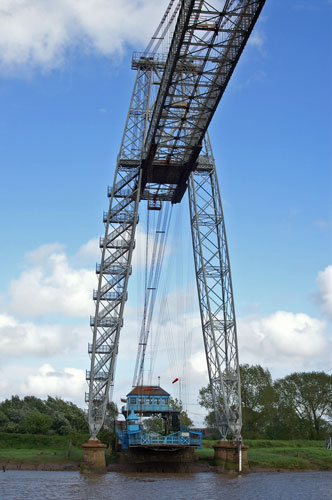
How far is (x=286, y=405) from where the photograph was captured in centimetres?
5353

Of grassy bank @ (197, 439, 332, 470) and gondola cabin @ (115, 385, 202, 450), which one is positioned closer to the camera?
gondola cabin @ (115, 385, 202, 450)

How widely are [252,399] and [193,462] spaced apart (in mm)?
24212

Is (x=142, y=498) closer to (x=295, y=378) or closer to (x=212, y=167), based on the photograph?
(x=212, y=167)

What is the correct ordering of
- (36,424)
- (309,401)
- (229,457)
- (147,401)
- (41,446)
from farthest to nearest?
(309,401) → (36,424) → (147,401) → (41,446) → (229,457)

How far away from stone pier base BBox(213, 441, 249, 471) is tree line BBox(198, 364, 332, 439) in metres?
23.3

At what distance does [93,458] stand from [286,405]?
3069cm

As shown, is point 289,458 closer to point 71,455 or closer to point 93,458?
point 93,458

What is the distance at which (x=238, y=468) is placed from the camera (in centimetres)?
2834

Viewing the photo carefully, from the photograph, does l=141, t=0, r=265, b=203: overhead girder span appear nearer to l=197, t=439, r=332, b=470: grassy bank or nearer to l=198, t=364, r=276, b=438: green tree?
l=197, t=439, r=332, b=470: grassy bank

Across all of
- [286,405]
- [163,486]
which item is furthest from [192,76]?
[286,405]

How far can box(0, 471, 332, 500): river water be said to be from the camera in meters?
19.3

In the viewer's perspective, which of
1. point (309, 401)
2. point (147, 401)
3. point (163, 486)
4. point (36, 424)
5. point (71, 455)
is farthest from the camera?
point (309, 401)

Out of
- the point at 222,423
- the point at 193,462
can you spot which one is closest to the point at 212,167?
the point at 222,423

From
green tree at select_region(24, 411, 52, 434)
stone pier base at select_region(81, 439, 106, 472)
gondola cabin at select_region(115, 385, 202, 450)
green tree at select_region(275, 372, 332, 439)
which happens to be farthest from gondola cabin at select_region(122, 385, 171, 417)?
green tree at select_region(275, 372, 332, 439)
